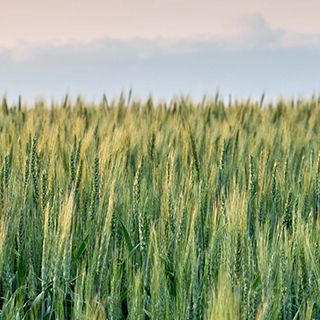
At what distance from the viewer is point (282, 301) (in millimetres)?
1489

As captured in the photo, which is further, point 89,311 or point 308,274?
point 308,274

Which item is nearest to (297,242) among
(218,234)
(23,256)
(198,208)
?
(218,234)

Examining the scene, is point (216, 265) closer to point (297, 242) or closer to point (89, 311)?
point (297, 242)

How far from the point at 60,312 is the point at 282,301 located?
48 cm

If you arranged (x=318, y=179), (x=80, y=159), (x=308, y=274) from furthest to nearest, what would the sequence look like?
(x=318, y=179), (x=80, y=159), (x=308, y=274)

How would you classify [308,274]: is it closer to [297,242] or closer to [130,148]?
[297,242]

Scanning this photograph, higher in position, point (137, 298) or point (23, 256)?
point (137, 298)

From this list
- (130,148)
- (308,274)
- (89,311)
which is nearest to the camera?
(89,311)

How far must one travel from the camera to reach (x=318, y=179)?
2.28 m

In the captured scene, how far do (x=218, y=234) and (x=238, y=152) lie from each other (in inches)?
50.1

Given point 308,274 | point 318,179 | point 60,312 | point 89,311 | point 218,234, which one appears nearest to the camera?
point 89,311

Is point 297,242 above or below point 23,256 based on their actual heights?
above

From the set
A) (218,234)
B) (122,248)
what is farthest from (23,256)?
(218,234)

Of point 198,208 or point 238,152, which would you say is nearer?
point 198,208
